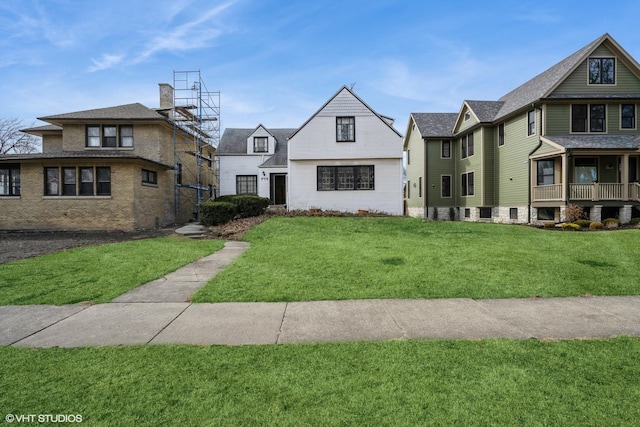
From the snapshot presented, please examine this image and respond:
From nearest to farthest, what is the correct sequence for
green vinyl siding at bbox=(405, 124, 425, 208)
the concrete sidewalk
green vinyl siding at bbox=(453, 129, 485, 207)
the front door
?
the concrete sidewalk → green vinyl siding at bbox=(453, 129, 485, 207) → the front door → green vinyl siding at bbox=(405, 124, 425, 208)

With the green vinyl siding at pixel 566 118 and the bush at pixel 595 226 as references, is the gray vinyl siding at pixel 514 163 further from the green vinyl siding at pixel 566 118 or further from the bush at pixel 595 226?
the bush at pixel 595 226

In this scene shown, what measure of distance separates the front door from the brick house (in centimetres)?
781

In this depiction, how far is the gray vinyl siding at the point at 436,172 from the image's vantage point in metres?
27.5

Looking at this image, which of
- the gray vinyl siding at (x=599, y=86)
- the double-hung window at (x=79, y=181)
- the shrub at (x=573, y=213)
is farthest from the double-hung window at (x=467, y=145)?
the double-hung window at (x=79, y=181)

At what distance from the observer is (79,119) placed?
20094mm

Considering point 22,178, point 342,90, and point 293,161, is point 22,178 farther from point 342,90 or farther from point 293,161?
point 342,90

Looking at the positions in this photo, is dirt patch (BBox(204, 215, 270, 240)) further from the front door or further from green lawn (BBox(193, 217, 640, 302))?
the front door

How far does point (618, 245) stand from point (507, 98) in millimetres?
18004

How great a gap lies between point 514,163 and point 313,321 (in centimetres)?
2132

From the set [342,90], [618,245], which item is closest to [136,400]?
[618,245]

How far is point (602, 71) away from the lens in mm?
19188

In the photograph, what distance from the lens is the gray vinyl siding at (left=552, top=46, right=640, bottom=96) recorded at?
747 inches

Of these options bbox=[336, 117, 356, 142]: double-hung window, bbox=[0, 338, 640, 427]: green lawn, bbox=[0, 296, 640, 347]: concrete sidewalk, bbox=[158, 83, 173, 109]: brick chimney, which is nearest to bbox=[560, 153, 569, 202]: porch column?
bbox=[336, 117, 356, 142]: double-hung window

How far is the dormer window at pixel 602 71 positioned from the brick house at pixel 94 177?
25913mm
